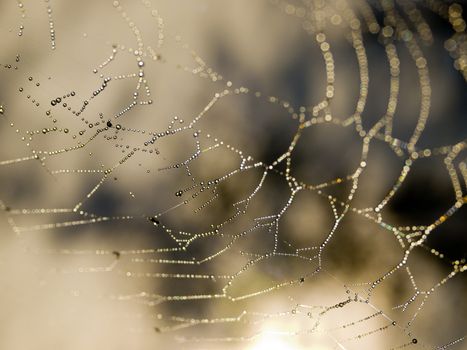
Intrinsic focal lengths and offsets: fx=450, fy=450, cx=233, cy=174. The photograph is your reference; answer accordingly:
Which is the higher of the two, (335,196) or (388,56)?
(388,56)

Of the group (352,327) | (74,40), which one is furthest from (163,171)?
(352,327)

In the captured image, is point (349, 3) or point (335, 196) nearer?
point (349, 3)

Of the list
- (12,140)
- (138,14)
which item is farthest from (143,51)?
(12,140)

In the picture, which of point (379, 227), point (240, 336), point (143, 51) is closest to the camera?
point (143, 51)

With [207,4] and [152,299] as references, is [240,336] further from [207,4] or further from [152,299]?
[207,4]

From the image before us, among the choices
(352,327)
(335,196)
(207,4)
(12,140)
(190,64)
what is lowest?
(352,327)

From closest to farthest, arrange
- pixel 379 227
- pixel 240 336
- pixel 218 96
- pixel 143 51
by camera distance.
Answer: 1. pixel 143 51
2. pixel 218 96
3. pixel 240 336
4. pixel 379 227
